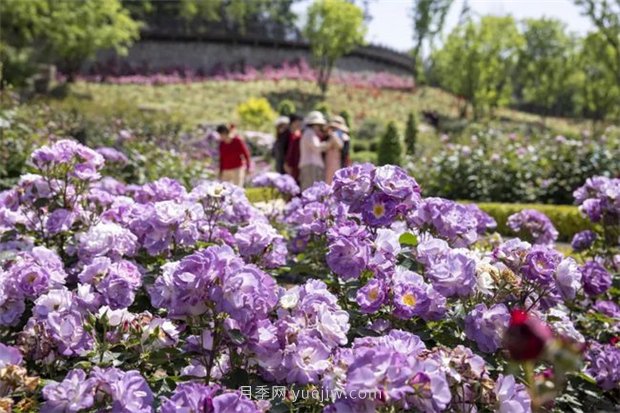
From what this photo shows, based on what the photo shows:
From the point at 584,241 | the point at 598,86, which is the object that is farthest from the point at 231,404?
the point at 598,86

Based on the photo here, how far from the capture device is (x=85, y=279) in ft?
8.02

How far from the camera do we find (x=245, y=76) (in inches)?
1511

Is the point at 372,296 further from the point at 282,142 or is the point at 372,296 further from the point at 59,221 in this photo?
the point at 282,142

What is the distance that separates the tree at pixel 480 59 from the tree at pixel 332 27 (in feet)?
20.8

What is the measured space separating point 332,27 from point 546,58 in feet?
55.7

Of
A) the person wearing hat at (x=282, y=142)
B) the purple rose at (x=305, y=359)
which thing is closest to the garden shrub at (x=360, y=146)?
the person wearing hat at (x=282, y=142)

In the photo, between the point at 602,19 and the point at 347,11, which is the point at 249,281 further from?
the point at 347,11

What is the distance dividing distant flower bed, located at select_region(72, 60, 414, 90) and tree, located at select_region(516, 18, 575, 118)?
8.36 m

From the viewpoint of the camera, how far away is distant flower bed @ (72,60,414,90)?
34.8 metres

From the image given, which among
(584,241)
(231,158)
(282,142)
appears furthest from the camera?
(282,142)

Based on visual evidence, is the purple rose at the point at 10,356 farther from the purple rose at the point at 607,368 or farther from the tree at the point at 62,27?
the tree at the point at 62,27

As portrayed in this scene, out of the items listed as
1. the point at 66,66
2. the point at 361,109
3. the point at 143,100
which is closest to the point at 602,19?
the point at 361,109

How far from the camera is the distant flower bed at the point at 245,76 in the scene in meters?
34.8

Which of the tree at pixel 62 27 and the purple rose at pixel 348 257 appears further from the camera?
the tree at pixel 62 27
